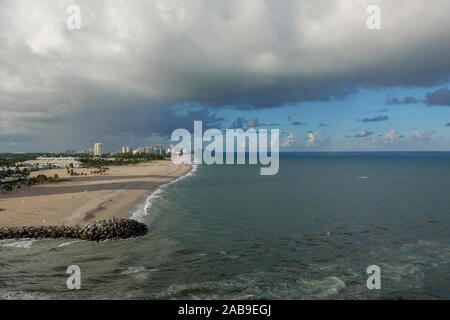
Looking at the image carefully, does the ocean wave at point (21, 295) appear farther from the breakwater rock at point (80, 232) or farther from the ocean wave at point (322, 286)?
the ocean wave at point (322, 286)

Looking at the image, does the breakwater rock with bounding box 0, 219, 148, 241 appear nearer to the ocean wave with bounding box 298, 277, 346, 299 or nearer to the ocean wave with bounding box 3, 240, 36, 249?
the ocean wave with bounding box 3, 240, 36, 249

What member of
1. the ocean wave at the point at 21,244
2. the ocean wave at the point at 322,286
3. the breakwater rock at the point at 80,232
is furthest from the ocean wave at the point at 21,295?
the ocean wave at the point at 322,286

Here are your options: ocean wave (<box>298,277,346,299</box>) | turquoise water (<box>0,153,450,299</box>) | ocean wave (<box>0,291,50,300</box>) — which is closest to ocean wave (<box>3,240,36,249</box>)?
turquoise water (<box>0,153,450,299</box>)

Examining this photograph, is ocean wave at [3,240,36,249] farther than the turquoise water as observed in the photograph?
Yes

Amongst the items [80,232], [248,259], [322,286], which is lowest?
[322,286]

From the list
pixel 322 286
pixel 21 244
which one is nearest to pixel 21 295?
pixel 21 244

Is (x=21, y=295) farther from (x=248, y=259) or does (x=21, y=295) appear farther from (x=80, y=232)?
(x=248, y=259)
